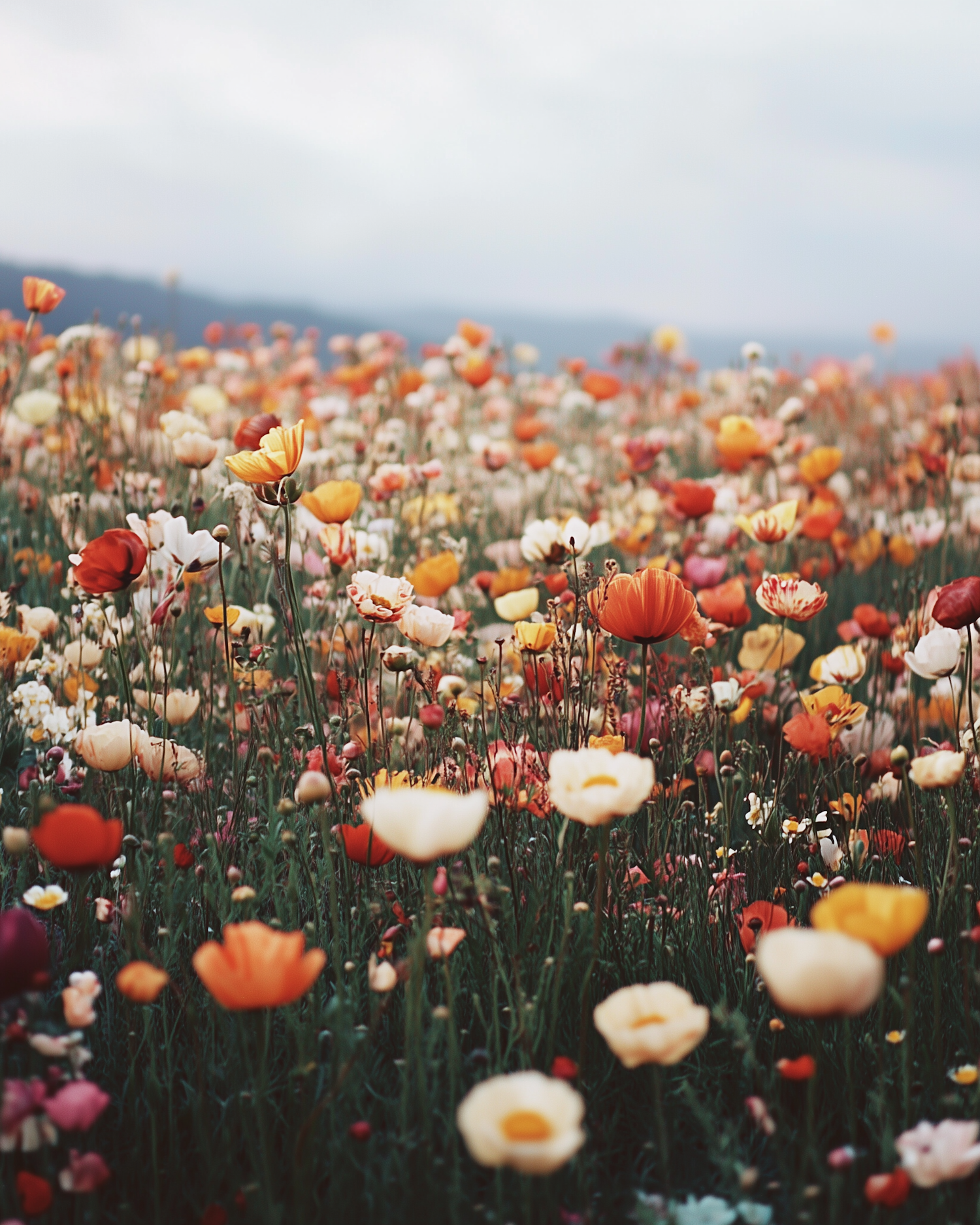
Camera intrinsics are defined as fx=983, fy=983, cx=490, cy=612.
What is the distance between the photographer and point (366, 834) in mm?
1566

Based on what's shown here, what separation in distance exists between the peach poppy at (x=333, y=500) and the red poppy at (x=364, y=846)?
80cm

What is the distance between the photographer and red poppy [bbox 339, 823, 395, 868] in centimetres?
156

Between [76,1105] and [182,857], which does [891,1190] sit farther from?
[182,857]

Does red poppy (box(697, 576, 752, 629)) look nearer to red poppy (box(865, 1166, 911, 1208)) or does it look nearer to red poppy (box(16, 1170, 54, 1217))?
red poppy (box(865, 1166, 911, 1208))

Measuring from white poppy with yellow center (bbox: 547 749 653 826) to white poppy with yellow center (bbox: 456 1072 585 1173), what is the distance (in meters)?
0.31

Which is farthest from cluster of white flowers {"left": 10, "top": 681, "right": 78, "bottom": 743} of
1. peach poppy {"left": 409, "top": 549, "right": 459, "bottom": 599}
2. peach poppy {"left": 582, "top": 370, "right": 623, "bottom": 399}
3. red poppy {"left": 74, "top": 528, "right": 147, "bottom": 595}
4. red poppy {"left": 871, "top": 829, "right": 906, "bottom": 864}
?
peach poppy {"left": 582, "top": 370, "right": 623, "bottom": 399}

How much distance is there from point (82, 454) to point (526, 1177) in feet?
11.2

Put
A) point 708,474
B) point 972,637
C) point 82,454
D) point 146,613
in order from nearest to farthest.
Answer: point 146,613
point 972,637
point 82,454
point 708,474

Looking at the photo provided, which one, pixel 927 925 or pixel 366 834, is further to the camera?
pixel 927 925

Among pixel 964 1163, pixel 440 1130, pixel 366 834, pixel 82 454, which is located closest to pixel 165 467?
pixel 82 454

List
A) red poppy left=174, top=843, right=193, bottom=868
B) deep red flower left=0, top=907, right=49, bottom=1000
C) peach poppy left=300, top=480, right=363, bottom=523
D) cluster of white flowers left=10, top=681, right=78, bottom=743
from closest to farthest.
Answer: deep red flower left=0, top=907, right=49, bottom=1000 → red poppy left=174, top=843, right=193, bottom=868 → cluster of white flowers left=10, top=681, right=78, bottom=743 → peach poppy left=300, top=480, right=363, bottom=523

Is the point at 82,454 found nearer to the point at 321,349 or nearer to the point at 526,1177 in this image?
the point at 526,1177

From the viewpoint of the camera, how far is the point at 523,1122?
87 cm

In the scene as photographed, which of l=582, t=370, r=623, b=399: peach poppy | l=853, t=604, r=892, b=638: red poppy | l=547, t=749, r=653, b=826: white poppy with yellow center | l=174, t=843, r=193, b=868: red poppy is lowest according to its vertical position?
l=174, t=843, r=193, b=868: red poppy
